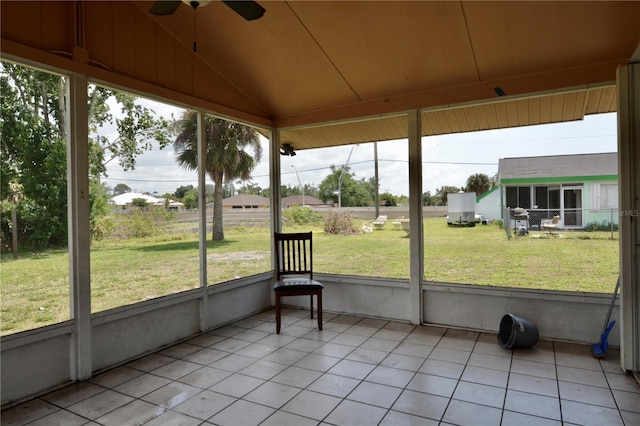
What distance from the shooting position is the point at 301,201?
4.96 m

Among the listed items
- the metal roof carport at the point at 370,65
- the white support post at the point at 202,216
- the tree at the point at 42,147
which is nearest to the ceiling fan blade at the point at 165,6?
the metal roof carport at the point at 370,65

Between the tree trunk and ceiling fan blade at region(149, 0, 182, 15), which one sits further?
the tree trunk

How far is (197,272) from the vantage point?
154 inches

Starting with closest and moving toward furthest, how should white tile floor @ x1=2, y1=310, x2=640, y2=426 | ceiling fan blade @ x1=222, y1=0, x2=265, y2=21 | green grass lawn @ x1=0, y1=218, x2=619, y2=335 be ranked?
ceiling fan blade @ x1=222, y1=0, x2=265, y2=21, white tile floor @ x1=2, y1=310, x2=640, y2=426, green grass lawn @ x1=0, y1=218, x2=619, y2=335

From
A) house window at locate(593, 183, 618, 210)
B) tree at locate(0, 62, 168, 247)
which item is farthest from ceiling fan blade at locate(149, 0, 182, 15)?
house window at locate(593, 183, 618, 210)

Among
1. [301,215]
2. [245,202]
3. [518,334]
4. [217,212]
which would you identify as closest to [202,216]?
[217,212]

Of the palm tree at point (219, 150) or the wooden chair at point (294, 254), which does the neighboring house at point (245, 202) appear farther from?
the wooden chair at point (294, 254)

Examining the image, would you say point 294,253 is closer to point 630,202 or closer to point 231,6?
point 231,6

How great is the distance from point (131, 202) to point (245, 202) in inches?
57.8

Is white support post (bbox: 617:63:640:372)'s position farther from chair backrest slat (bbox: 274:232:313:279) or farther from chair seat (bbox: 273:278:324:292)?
chair backrest slat (bbox: 274:232:313:279)

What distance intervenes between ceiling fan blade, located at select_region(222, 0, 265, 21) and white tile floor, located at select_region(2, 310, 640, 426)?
8.09 ft

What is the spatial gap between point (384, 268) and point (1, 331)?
11.2 ft

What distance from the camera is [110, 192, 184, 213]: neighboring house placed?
323 cm

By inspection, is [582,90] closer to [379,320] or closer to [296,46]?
[296,46]
